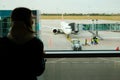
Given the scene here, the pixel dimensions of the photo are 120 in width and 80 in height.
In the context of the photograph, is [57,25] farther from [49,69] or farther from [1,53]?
[1,53]

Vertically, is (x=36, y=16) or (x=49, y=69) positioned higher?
(x=36, y=16)

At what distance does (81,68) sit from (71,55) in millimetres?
289

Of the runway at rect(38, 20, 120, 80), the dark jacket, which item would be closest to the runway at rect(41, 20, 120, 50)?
the runway at rect(38, 20, 120, 80)

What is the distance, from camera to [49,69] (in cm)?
436

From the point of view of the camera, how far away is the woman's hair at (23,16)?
Result: 2137 millimetres

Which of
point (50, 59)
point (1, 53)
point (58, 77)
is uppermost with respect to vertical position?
point (1, 53)

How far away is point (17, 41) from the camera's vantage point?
212cm

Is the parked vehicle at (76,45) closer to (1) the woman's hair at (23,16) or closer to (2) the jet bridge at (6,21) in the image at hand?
(2) the jet bridge at (6,21)

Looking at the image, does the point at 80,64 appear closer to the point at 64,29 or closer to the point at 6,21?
the point at 64,29

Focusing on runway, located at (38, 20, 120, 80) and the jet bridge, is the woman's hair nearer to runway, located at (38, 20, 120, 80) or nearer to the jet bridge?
the jet bridge

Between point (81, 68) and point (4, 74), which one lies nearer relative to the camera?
point (4, 74)

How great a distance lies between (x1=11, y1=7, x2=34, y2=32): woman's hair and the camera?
7.01 ft

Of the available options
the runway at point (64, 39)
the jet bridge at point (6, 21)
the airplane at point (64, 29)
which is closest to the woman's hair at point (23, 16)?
the jet bridge at point (6, 21)

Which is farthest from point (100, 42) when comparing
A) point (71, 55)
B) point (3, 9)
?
point (3, 9)
